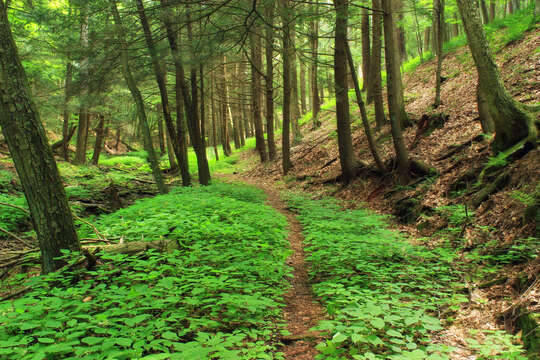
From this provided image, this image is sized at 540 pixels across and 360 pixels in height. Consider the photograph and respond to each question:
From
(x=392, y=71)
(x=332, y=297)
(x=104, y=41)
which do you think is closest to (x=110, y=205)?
(x=104, y=41)

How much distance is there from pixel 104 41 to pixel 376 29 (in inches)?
388

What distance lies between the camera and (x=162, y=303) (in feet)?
9.16

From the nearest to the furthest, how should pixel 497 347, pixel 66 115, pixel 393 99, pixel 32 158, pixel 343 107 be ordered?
pixel 497 347
pixel 32 158
pixel 393 99
pixel 343 107
pixel 66 115

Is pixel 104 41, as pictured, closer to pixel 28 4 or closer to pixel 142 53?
pixel 142 53

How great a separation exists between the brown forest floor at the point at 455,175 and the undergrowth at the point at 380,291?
11.5 inches

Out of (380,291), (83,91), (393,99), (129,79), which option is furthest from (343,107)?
(83,91)

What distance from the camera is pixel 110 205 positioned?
368 inches

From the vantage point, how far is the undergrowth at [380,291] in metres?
2.59

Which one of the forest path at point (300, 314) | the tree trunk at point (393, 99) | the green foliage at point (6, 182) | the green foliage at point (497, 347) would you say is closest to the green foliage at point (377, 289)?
the forest path at point (300, 314)

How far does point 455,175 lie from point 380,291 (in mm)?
4510

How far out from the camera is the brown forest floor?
345 cm

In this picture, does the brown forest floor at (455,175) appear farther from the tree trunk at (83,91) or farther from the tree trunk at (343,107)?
the tree trunk at (83,91)

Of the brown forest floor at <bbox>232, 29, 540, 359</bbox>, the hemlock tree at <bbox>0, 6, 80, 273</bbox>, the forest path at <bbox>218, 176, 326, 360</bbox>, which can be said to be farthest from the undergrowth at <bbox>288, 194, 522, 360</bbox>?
the hemlock tree at <bbox>0, 6, 80, 273</bbox>

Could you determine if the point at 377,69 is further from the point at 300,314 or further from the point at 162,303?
the point at 162,303
